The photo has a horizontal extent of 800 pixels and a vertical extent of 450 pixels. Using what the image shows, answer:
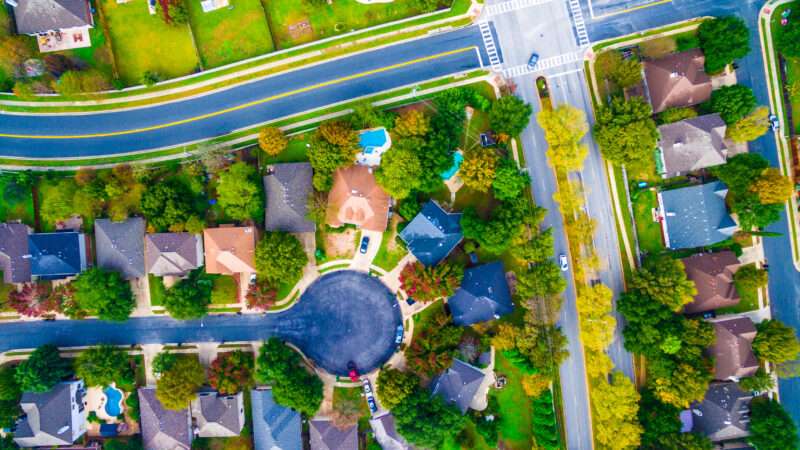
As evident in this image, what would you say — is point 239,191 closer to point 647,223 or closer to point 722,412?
point 647,223

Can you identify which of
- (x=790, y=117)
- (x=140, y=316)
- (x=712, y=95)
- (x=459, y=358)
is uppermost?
(x=712, y=95)

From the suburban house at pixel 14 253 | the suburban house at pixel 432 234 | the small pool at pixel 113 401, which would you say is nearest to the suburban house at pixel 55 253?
the suburban house at pixel 14 253

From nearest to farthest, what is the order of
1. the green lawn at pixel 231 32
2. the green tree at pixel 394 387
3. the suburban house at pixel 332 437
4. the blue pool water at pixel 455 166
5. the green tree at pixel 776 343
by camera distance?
the green tree at pixel 776 343 < the green tree at pixel 394 387 < the blue pool water at pixel 455 166 < the suburban house at pixel 332 437 < the green lawn at pixel 231 32

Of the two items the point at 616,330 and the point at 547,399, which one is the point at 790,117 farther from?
the point at 547,399

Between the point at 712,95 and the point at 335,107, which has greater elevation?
the point at 335,107

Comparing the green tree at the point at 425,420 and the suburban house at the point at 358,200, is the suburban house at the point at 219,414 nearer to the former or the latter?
the green tree at the point at 425,420

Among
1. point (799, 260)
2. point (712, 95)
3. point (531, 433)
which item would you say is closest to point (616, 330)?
point (531, 433)
